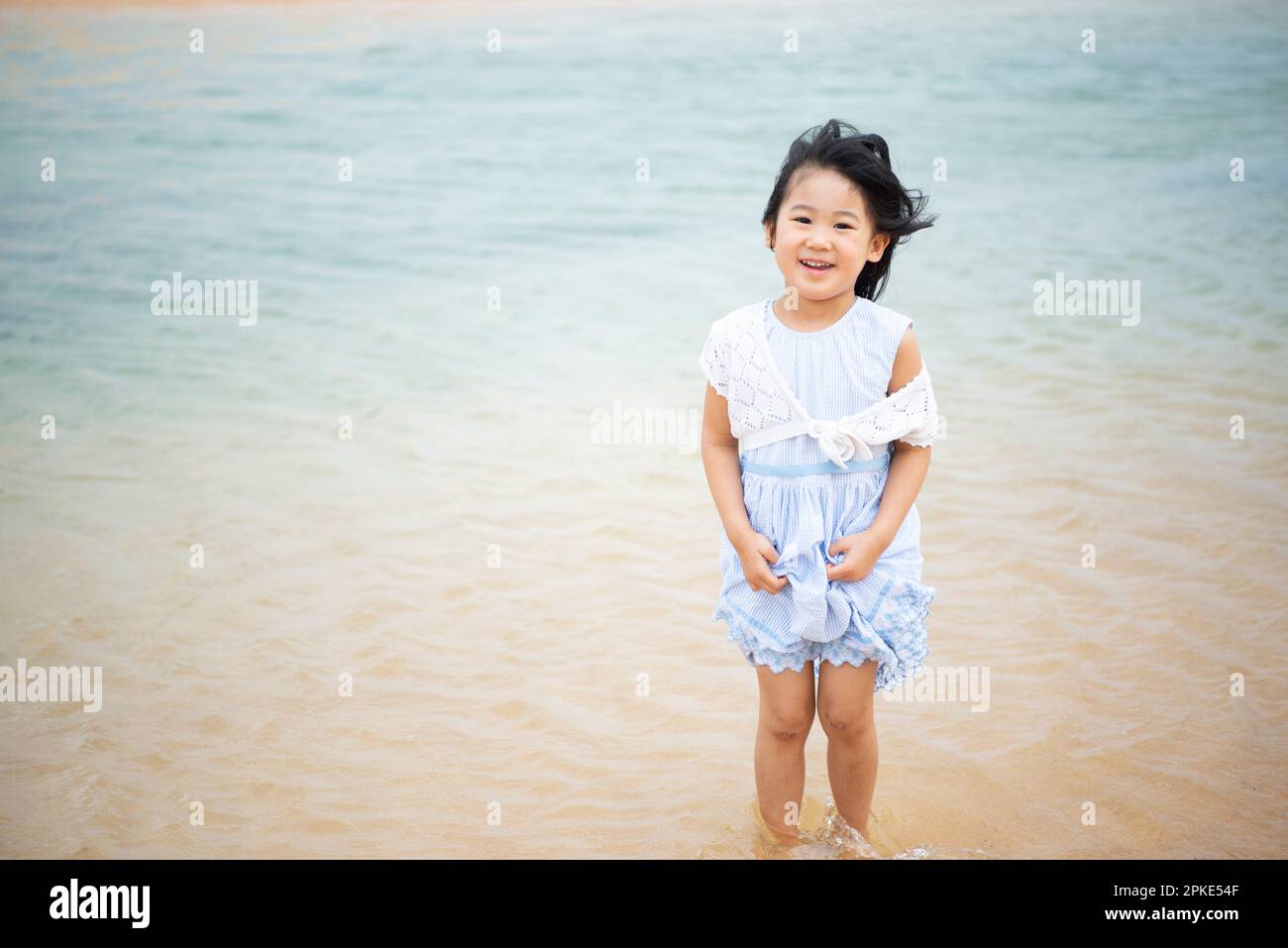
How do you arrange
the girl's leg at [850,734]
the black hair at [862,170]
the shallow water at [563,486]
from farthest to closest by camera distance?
the shallow water at [563,486] < the girl's leg at [850,734] < the black hair at [862,170]

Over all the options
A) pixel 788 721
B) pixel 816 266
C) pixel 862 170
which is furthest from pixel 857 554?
pixel 862 170

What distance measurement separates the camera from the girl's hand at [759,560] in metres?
2.68

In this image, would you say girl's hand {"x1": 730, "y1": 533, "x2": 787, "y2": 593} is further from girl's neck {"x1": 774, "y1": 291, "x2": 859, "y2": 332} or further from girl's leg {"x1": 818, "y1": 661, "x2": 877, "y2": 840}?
girl's neck {"x1": 774, "y1": 291, "x2": 859, "y2": 332}

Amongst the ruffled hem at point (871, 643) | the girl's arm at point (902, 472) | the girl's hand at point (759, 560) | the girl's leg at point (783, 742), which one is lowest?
the girl's leg at point (783, 742)

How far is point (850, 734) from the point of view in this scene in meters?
2.83

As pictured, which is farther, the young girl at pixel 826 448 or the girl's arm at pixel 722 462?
the girl's arm at pixel 722 462

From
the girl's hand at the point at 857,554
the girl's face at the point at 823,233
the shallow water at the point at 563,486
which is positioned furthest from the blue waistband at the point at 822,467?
the shallow water at the point at 563,486

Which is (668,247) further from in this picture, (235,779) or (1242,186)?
(235,779)

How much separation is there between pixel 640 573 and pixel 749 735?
3.38 feet

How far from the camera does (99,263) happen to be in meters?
8.51

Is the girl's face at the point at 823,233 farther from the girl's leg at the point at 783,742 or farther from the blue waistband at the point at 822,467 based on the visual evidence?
the girl's leg at the point at 783,742

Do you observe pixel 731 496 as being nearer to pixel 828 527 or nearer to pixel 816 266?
pixel 828 527

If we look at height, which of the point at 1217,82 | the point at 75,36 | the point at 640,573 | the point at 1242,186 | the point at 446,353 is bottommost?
the point at 640,573
